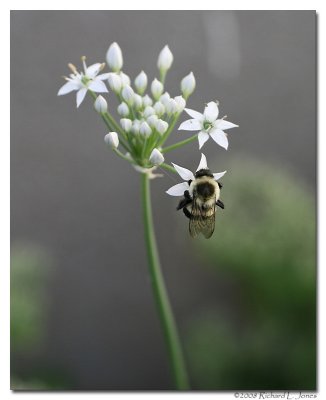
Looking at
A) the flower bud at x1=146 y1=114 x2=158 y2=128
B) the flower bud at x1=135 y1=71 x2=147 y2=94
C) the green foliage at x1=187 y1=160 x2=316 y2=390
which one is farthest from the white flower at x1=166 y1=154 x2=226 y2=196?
the green foliage at x1=187 y1=160 x2=316 y2=390

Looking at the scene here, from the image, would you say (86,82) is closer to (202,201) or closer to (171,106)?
(171,106)

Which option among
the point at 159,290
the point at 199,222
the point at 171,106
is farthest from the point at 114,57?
the point at 159,290

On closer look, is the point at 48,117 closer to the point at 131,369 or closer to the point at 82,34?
the point at 82,34

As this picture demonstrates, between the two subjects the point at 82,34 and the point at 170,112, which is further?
the point at 82,34

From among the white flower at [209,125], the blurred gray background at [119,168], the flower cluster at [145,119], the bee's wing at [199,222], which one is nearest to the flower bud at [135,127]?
the flower cluster at [145,119]

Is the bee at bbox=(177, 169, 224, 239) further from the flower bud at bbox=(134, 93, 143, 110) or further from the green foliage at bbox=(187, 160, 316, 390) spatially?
the green foliage at bbox=(187, 160, 316, 390)
